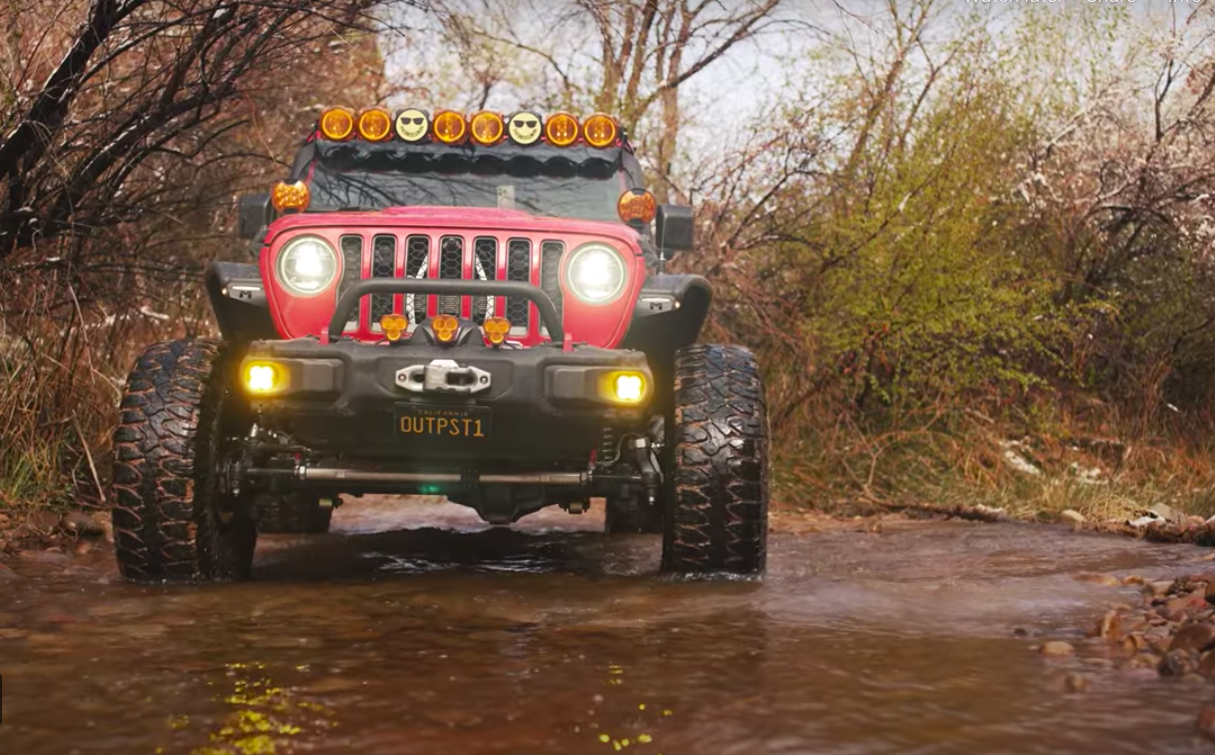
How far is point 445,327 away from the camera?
182 inches

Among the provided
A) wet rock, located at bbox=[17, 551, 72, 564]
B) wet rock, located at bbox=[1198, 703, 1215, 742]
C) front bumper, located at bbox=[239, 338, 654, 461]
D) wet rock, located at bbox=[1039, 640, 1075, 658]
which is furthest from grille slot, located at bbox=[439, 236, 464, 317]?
wet rock, located at bbox=[1198, 703, 1215, 742]

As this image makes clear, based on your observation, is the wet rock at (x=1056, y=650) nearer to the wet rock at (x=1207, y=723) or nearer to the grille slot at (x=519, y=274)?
the wet rock at (x=1207, y=723)

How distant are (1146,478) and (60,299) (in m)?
6.18

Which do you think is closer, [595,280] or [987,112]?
[595,280]

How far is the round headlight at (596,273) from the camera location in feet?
16.8

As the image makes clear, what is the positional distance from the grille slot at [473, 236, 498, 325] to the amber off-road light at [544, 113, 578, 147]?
0.98 m

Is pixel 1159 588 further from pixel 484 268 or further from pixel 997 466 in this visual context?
pixel 997 466

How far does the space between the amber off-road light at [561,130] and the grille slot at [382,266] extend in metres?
1.14

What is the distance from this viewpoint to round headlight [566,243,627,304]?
5.13 metres

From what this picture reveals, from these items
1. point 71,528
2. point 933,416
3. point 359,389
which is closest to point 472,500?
point 359,389

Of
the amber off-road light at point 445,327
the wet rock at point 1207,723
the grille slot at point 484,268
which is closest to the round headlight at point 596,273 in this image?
the grille slot at point 484,268

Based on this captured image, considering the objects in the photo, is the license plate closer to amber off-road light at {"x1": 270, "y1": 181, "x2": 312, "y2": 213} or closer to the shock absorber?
the shock absorber

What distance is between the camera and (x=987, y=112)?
908 cm

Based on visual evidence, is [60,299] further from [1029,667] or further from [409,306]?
[1029,667]
